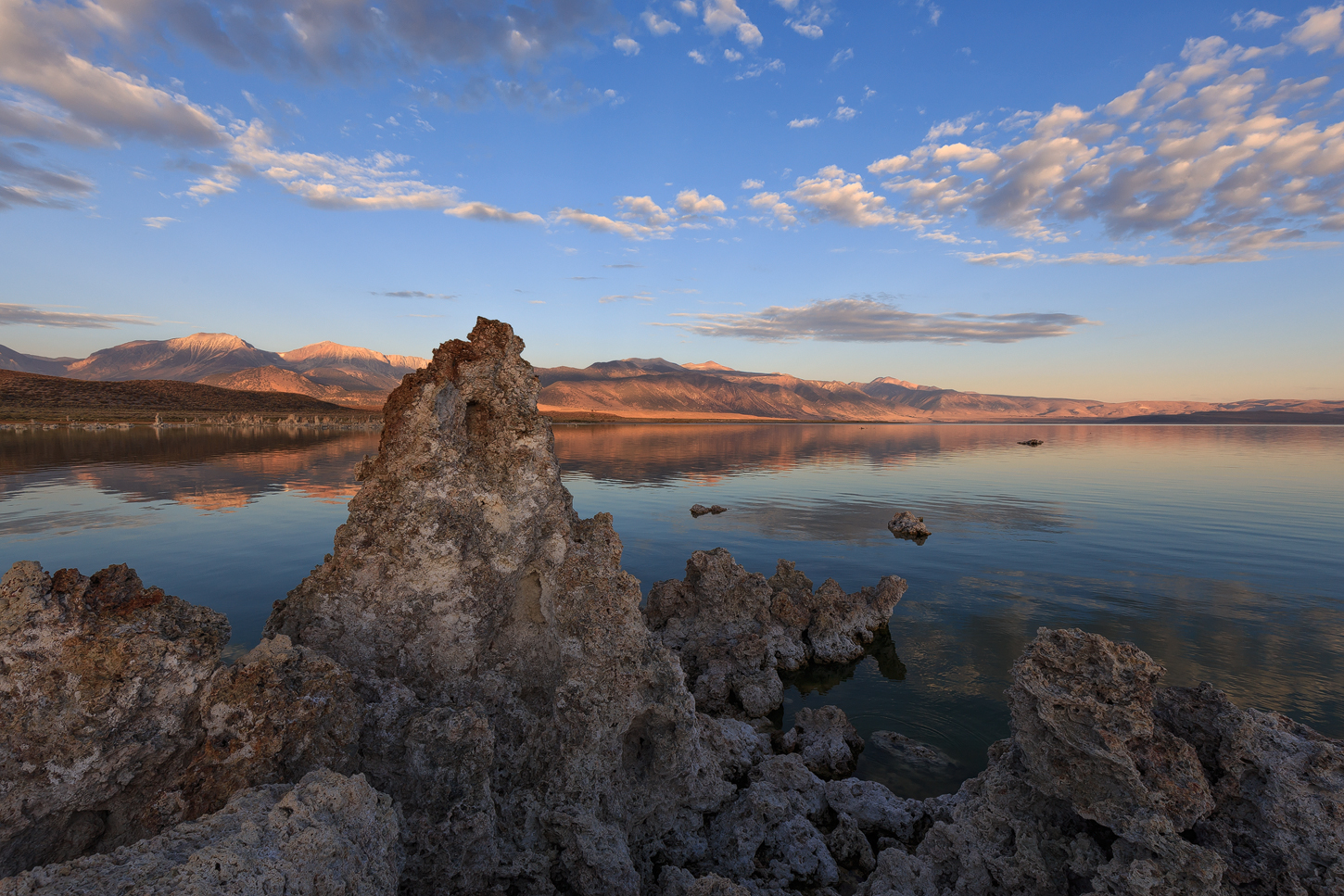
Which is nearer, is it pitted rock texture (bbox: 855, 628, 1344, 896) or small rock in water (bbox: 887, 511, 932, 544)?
pitted rock texture (bbox: 855, 628, 1344, 896)

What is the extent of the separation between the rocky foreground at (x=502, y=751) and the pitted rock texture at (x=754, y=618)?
3.01 m

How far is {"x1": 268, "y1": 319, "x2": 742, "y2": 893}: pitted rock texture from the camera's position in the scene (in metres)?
6.08

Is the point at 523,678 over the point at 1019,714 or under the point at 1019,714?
under

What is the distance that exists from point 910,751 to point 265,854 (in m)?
10.1

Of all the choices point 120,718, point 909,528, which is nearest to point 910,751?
point 120,718

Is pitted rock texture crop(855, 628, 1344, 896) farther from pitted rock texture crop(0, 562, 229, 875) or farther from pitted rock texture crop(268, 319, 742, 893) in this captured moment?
pitted rock texture crop(0, 562, 229, 875)

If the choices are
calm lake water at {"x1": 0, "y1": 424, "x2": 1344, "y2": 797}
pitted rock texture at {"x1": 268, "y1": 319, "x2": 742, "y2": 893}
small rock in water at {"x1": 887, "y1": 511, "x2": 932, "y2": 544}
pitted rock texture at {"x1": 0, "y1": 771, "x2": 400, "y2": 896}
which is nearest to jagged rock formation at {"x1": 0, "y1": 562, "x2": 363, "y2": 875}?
pitted rock texture at {"x1": 0, "y1": 771, "x2": 400, "y2": 896}

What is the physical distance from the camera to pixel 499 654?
8.45 m

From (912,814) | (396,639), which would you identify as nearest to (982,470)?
(912,814)

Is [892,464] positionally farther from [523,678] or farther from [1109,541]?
[523,678]

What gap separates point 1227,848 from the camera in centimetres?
490

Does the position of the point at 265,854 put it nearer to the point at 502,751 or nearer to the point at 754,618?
the point at 502,751

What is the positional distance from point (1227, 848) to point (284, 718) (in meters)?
8.14

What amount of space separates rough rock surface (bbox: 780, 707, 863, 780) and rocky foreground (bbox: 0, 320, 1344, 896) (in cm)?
5
